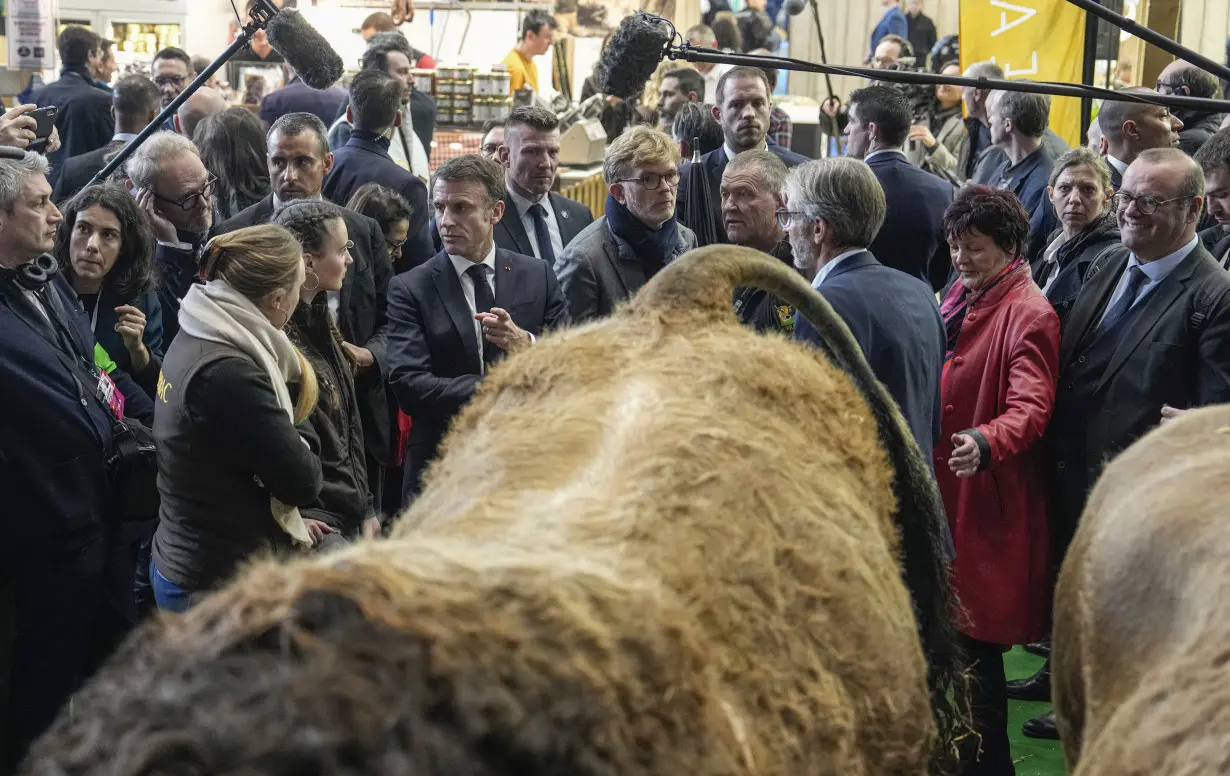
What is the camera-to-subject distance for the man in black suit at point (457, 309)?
441 cm

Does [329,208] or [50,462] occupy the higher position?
[329,208]

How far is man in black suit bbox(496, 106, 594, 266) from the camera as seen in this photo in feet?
18.4

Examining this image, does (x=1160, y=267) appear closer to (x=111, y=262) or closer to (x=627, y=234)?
(x=627, y=234)

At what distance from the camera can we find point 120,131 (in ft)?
23.0

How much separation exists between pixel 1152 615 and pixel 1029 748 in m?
2.68

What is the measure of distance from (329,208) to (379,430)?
87 centimetres

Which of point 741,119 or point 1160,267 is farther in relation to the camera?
point 741,119

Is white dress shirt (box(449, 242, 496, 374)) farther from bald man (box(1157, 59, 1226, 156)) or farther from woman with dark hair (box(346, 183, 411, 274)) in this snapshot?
bald man (box(1157, 59, 1226, 156))

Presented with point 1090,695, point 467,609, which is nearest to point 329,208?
point 1090,695

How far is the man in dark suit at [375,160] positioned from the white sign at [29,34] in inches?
74.2

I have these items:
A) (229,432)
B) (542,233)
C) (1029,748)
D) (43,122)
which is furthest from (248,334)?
(1029,748)

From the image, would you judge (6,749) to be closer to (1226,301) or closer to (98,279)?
(98,279)

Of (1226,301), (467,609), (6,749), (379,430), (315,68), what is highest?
(315,68)

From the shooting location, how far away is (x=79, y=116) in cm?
824
